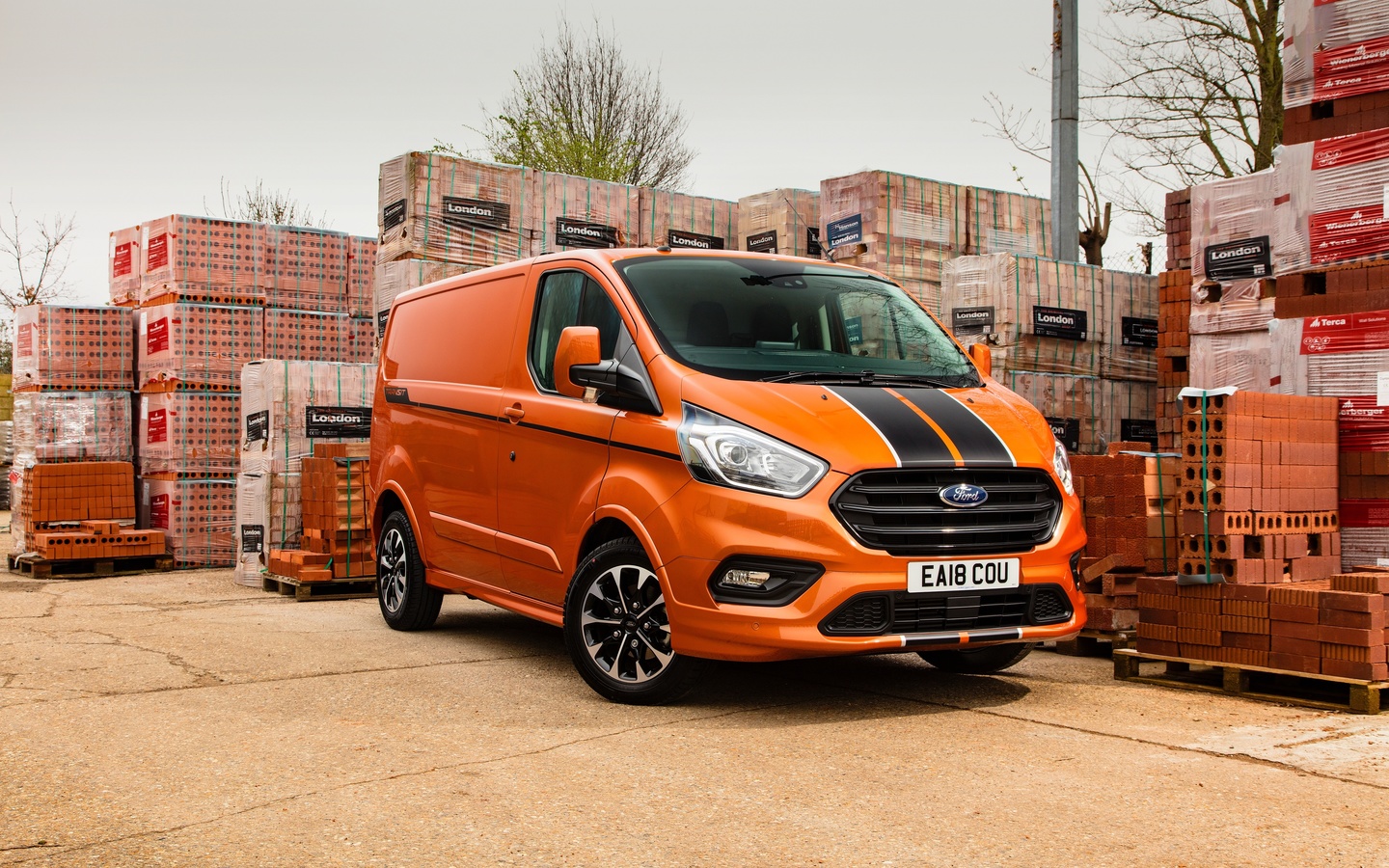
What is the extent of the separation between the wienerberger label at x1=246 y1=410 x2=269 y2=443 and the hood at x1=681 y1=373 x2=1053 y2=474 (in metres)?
7.06

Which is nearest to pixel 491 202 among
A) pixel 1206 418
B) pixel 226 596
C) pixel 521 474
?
pixel 226 596

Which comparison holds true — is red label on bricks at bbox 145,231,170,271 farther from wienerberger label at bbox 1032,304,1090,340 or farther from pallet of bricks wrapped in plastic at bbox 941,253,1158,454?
wienerberger label at bbox 1032,304,1090,340

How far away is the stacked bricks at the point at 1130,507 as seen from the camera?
24.3 feet

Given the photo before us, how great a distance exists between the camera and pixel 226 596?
11.2 meters

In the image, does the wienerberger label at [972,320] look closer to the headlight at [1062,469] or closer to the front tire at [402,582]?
the headlight at [1062,469]

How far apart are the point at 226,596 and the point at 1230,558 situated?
818cm

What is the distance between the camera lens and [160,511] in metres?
14.1

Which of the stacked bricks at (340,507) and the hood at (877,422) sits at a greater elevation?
the hood at (877,422)

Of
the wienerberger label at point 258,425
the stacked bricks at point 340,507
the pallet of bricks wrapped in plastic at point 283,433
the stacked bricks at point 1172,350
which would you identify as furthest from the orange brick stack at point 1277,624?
the wienerberger label at point 258,425

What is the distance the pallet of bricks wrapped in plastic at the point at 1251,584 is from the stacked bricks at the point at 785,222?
654 centimetres

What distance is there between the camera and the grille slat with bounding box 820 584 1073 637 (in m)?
5.39

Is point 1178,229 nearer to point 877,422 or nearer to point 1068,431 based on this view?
point 1068,431

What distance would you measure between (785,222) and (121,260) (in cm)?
768

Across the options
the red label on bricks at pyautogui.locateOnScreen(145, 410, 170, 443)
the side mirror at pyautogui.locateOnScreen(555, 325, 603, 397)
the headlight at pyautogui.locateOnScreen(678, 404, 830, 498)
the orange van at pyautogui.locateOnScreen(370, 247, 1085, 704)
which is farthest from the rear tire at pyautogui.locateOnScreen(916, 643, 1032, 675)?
the red label on bricks at pyautogui.locateOnScreen(145, 410, 170, 443)
